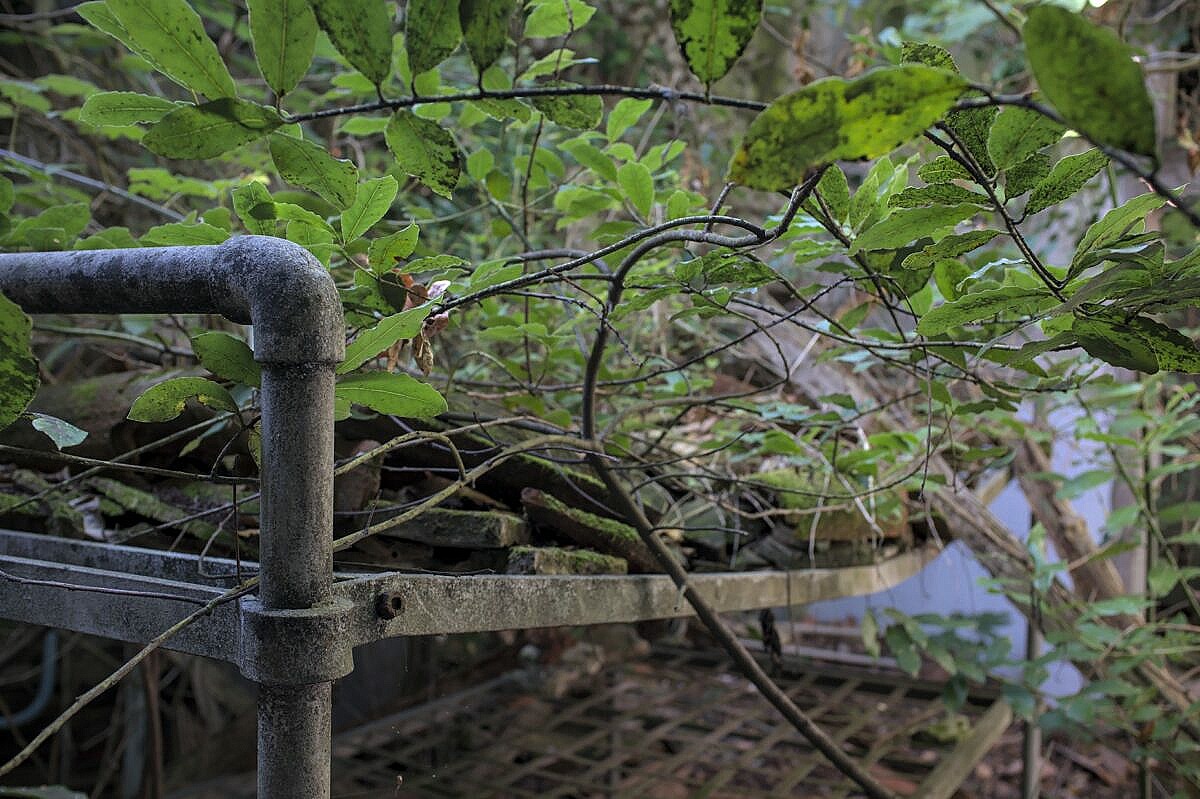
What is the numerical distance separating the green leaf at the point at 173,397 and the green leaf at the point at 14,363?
77 mm

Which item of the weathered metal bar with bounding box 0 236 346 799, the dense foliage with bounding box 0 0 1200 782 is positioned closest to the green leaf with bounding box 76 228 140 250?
the dense foliage with bounding box 0 0 1200 782

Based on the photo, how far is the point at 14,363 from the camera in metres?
0.45

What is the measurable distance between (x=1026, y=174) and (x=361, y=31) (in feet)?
1.25

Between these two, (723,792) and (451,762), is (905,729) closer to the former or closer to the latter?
(723,792)

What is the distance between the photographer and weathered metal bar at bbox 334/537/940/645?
557mm

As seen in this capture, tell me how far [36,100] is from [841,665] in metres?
2.43

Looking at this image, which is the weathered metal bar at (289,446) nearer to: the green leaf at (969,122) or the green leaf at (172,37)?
the green leaf at (172,37)

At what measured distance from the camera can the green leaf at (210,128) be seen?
18.2 inches

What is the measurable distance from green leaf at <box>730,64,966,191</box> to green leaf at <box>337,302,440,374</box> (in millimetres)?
230

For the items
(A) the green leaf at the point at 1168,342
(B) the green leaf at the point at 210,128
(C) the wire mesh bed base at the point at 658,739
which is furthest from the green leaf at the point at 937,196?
(C) the wire mesh bed base at the point at 658,739

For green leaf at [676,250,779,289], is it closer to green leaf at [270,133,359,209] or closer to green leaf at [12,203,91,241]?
green leaf at [270,133,359,209]

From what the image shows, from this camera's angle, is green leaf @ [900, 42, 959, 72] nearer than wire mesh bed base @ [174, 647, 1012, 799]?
Yes

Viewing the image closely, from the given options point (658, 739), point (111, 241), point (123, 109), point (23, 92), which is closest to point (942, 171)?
point (123, 109)

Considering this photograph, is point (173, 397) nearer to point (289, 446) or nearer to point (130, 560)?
point (289, 446)
